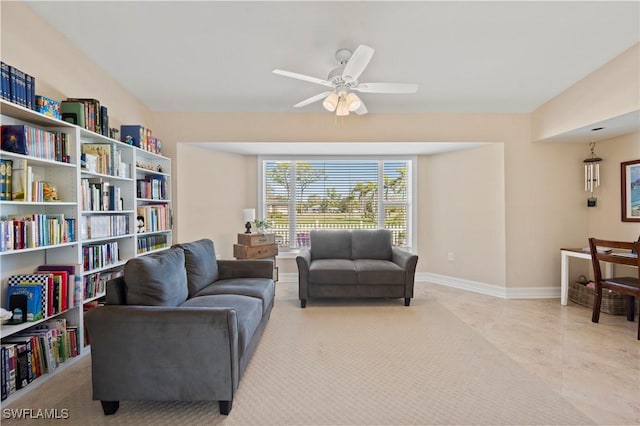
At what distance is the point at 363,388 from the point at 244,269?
1789 millimetres

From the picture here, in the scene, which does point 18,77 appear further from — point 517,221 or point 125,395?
point 517,221

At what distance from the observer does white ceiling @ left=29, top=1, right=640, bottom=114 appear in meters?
2.45

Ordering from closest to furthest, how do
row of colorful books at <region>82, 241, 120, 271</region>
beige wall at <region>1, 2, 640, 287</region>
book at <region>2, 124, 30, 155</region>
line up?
1. book at <region>2, 124, 30, 155</region>
2. row of colorful books at <region>82, 241, 120, 271</region>
3. beige wall at <region>1, 2, 640, 287</region>

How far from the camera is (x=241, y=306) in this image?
7.61 ft

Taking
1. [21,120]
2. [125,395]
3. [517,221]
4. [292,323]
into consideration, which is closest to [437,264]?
[517,221]

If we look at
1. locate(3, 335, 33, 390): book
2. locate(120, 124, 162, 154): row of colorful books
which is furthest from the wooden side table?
locate(3, 335, 33, 390): book

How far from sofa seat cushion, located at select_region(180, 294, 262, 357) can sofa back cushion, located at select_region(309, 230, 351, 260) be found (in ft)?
5.98

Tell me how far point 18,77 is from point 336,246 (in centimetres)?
355

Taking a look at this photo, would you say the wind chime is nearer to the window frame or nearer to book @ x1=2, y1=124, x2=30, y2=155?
the window frame

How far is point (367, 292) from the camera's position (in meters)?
3.70

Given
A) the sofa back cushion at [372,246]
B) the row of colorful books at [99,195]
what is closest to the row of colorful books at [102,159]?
the row of colorful books at [99,195]

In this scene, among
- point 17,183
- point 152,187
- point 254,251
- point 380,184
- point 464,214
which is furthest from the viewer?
point 380,184

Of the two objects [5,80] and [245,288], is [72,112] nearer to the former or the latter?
[5,80]

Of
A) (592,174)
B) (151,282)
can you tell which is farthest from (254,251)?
(592,174)
